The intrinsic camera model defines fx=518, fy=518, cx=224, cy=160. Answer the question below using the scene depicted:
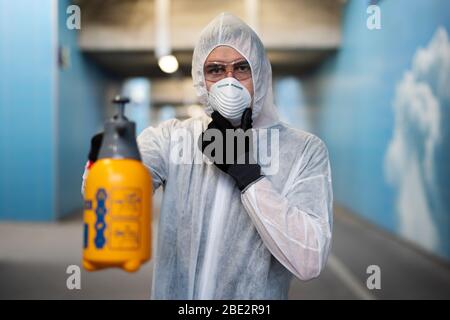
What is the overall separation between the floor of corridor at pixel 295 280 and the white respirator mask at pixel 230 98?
1557 millimetres

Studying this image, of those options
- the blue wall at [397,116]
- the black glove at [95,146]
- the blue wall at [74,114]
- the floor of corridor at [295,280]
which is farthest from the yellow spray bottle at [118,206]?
the blue wall at [74,114]

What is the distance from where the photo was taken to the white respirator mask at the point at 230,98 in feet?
3.41

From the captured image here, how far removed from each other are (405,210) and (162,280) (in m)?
4.21

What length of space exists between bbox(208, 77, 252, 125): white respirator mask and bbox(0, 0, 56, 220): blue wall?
5221 millimetres

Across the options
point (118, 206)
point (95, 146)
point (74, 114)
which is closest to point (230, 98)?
point (95, 146)

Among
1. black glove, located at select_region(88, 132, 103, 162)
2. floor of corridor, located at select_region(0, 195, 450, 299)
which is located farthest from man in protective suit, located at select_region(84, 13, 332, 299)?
floor of corridor, located at select_region(0, 195, 450, 299)

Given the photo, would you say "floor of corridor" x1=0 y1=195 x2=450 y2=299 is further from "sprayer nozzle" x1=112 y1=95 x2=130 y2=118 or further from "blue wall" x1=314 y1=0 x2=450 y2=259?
"sprayer nozzle" x1=112 y1=95 x2=130 y2=118

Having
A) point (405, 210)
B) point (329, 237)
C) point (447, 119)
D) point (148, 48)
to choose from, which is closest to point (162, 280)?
point (329, 237)

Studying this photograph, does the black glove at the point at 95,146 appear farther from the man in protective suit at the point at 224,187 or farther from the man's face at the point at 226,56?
the man's face at the point at 226,56

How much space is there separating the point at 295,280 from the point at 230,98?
2718 millimetres

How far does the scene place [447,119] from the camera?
398cm

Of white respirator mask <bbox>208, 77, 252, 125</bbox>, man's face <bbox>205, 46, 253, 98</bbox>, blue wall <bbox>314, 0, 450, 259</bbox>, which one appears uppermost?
blue wall <bbox>314, 0, 450, 259</bbox>

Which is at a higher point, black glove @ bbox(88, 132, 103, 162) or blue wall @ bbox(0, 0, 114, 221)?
blue wall @ bbox(0, 0, 114, 221)

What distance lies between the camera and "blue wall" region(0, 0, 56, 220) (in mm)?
5828
